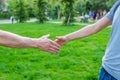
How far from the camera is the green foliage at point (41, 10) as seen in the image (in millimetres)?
25203

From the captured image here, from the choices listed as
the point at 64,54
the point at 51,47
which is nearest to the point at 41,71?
the point at 64,54

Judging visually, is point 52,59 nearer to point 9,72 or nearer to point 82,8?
point 9,72

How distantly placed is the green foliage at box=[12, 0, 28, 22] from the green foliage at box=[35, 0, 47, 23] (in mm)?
2237

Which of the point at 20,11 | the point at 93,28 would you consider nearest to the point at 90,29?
the point at 93,28

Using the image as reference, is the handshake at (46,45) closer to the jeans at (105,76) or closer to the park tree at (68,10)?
the jeans at (105,76)

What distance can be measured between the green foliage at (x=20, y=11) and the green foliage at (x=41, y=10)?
2.24 meters

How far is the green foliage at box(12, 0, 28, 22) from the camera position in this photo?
27452 mm

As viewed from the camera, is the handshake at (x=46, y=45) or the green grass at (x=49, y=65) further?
the green grass at (x=49, y=65)

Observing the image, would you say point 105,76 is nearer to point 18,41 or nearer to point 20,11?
point 18,41

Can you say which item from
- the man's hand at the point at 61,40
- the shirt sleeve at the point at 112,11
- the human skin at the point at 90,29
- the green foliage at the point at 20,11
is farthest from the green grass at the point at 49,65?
the green foliage at the point at 20,11

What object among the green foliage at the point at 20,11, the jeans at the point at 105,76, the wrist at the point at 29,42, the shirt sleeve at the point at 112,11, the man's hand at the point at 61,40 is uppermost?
the shirt sleeve at the point at 112,11

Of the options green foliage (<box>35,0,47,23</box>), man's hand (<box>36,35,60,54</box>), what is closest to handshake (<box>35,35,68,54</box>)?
man's hand (<box>36,35,60,54</box>)

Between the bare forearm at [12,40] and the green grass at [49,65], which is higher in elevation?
the bare forearm at [12,40]

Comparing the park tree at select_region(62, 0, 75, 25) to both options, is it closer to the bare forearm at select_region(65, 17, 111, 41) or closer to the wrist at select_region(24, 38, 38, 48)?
the bare forearm at select_region(65, 17, 111, 41)
